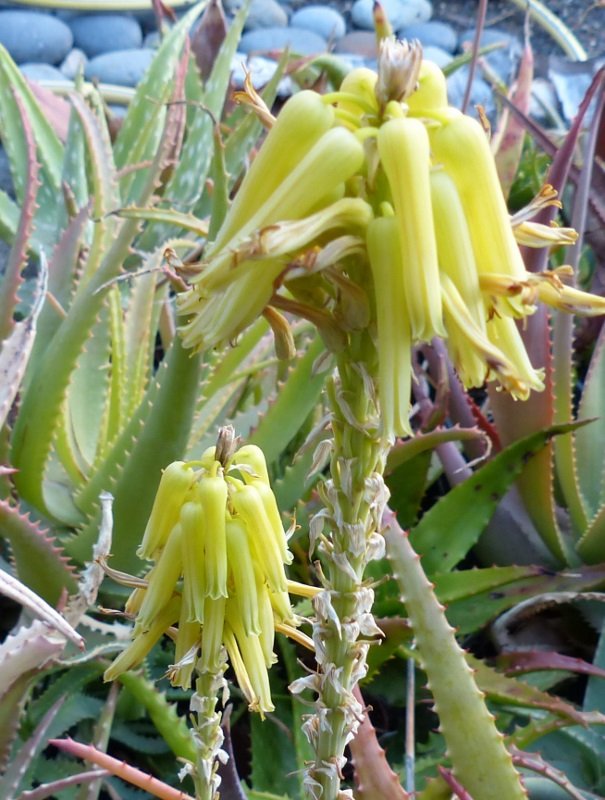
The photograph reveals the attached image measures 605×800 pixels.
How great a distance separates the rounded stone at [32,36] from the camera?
7.20ft

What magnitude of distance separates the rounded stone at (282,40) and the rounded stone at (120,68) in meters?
0.33

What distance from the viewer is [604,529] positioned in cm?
84

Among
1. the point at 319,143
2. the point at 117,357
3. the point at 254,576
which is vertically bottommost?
the point at 254,576

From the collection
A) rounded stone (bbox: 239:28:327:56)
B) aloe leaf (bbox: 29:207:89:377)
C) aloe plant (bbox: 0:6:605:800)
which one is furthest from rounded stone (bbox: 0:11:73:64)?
aloe leaf (bbox: 29:207:89:377)

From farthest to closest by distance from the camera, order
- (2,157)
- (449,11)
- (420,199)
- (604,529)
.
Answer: (449,11)
(2,157)
(604,529)
(420,199)

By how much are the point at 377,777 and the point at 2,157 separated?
1.49m

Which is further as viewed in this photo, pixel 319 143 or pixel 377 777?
pixel 377 777

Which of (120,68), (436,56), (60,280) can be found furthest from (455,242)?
(436,56)

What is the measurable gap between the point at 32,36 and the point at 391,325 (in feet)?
7.49

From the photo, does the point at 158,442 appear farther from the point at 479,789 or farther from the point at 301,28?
the point at 301,28

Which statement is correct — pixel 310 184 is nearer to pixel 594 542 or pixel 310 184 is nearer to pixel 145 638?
pixel 145 638

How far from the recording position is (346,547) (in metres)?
0.29

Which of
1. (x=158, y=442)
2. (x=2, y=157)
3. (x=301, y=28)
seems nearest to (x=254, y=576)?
(x=158, y=442)

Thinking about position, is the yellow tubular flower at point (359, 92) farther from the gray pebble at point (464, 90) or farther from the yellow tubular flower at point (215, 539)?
the gray pebble at point (464, 90)
